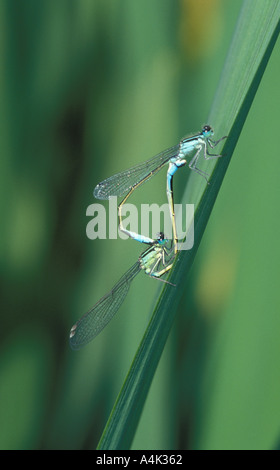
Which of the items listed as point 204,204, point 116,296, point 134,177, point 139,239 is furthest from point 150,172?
point 204,204

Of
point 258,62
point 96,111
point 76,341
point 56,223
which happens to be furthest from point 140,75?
point 76,341

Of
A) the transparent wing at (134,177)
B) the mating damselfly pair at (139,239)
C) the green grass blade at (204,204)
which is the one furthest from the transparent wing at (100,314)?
the green grass blade at (204,204)

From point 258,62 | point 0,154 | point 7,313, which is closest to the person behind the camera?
point 258,62

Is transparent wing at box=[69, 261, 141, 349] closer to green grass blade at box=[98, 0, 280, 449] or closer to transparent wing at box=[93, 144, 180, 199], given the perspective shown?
transparent wing at box=[93, 144, 180, 199]

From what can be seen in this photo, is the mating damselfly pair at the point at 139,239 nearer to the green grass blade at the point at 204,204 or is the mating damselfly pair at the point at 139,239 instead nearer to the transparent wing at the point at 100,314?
the transparent wing at the point at 100,314

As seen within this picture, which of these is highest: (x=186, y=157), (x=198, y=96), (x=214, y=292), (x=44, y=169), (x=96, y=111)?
(x=198, y=96)

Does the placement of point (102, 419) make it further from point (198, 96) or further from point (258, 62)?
point (258, 62)
